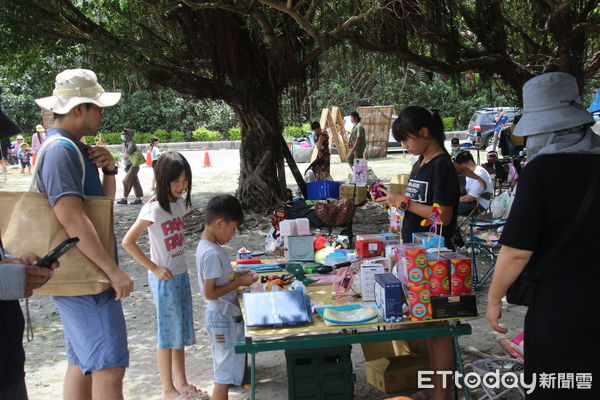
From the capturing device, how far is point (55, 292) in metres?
2.68

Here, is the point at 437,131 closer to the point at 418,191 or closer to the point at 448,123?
the point at 418,191

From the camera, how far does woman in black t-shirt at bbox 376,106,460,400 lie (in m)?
3.67

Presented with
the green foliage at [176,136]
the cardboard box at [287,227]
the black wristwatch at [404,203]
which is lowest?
the cardboard box at [287,227]

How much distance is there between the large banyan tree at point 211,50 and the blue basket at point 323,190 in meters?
1.94

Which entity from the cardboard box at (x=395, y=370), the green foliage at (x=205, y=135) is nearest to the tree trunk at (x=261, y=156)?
the cardboard box at (x=395, y=370)

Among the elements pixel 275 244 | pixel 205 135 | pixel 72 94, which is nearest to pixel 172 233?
pixel 72 94

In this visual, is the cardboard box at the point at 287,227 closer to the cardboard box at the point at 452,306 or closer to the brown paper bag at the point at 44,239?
the cardboard box at the point at 452,306

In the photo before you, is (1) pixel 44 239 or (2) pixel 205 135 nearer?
(1) pixel 44 239

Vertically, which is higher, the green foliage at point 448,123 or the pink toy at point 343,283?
the green foliage at point 448,123

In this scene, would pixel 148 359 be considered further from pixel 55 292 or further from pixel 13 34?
pixel 13 34

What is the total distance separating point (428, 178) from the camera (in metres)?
3.76

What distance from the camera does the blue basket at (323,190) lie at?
893 centimetres

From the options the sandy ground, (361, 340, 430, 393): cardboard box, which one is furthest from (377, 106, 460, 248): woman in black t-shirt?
the sandy ground

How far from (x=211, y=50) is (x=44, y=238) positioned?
312 inches
